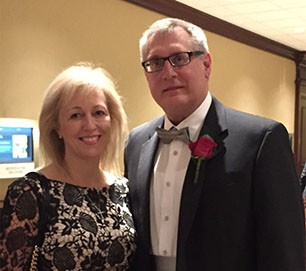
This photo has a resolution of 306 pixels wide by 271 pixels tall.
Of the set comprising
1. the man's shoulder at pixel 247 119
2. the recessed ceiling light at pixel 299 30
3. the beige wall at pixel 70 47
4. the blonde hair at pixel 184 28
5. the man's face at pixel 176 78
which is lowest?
the man's shoulder at pixel 247 119

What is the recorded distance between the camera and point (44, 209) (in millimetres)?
1867

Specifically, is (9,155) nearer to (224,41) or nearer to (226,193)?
(226,193)

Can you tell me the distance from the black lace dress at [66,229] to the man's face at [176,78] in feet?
1.59

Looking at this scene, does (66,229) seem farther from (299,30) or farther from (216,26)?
(299,30)

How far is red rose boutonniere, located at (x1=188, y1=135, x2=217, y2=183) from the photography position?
178 cm

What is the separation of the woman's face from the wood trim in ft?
9.98

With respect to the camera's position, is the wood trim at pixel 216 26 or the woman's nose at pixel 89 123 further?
the wood trim at pixel 216 26

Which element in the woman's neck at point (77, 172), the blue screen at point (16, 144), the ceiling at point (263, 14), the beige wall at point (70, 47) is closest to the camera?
the woman's neck at point (77, 172)

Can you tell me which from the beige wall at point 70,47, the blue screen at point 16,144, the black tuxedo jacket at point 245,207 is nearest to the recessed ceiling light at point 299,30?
the beige wall at point 70,47

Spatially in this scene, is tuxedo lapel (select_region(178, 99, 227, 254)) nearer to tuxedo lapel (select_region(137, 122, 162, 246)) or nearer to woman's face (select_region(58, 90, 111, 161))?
tuxedo lapel (select_region(137, 122, 162, 246))

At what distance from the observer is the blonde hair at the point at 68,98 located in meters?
2.02

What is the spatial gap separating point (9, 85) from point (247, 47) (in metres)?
4.23

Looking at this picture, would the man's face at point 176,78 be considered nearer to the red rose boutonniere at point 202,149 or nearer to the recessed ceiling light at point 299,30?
the red rose boutonniere at point 202,149

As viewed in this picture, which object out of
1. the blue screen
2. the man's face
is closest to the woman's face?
the man's face
